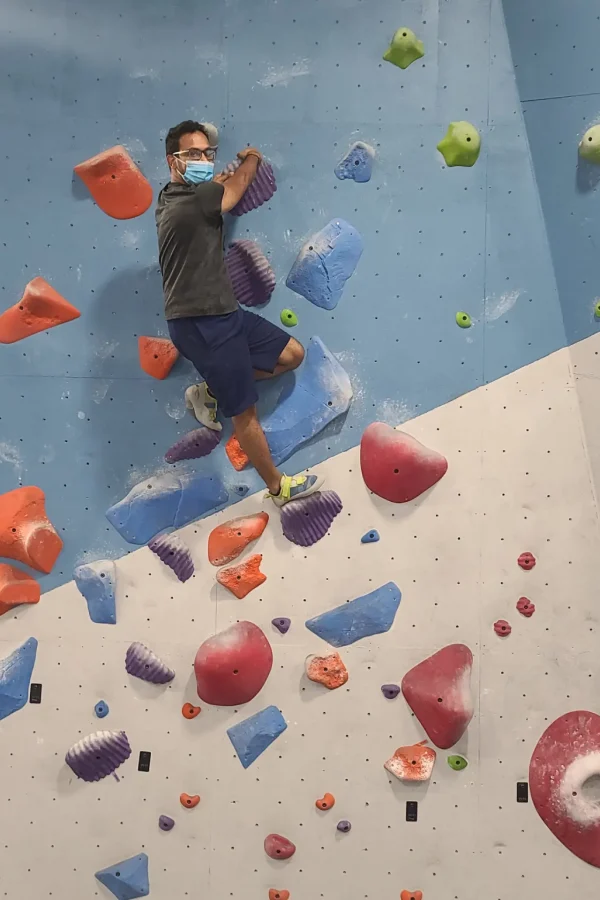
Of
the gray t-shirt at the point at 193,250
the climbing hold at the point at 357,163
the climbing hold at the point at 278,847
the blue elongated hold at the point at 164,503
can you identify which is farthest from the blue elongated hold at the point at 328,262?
the climbing hold at the point at 278,847

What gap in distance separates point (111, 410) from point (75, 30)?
1.25m

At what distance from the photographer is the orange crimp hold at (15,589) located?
7.35 ft

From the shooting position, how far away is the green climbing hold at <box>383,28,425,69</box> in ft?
7.06

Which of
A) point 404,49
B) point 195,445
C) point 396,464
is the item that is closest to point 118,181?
point 195,445

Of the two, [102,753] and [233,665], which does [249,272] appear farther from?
[102,753]

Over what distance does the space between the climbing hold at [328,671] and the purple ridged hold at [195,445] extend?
75 centimetres

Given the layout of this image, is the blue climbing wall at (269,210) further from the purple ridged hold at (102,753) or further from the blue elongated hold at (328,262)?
the purple ridged hold at (102,753)

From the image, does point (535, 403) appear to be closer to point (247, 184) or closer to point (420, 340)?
point (420, 340)

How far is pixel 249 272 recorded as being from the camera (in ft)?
7.22

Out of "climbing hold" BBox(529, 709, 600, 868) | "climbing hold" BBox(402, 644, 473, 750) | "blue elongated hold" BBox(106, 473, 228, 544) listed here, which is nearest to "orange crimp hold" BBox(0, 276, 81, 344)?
"blue elongated hold" BBox(106, 473, 228, 544)

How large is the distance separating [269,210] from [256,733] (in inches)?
65.1

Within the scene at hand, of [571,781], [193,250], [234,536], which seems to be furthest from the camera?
[234,536]

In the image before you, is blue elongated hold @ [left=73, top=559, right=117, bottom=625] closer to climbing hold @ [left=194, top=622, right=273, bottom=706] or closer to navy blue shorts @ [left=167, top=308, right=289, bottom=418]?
climbing hold @ [left=194, top=622, right=273, bottom=706]

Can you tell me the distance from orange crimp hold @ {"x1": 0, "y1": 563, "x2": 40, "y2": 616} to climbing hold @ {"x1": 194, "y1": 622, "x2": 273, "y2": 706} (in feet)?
1.92
